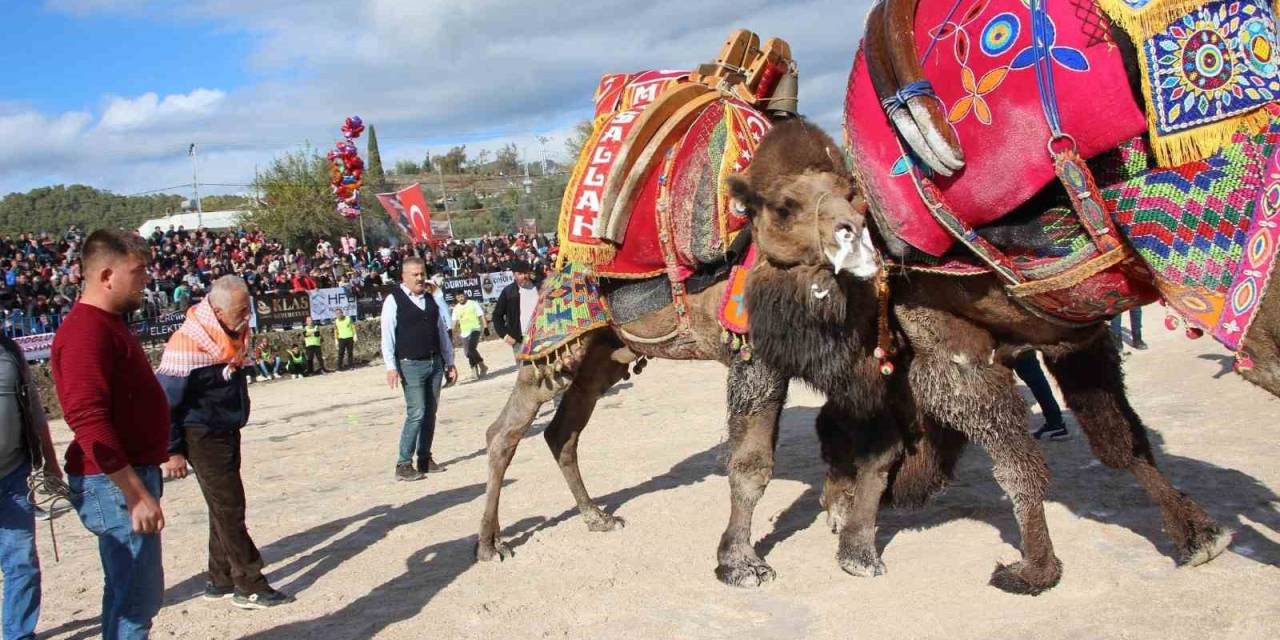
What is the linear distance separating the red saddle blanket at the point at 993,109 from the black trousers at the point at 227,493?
3.74m

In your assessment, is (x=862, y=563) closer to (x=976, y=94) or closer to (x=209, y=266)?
(x=976, y=94)

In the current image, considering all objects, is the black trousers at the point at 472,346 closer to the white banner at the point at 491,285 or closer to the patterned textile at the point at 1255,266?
the white banner at the point at 491,285

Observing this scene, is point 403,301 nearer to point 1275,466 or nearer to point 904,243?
point 904,243

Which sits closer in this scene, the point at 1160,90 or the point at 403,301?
the point at 1160,90

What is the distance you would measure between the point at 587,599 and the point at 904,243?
2.43 metres

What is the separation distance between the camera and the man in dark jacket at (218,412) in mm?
5137

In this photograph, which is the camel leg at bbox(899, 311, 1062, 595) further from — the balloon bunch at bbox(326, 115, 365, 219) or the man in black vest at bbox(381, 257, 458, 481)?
the balloon bunch at bbox(326, 115, 365, 219)

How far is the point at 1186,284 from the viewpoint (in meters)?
3.23

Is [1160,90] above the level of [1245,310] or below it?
above

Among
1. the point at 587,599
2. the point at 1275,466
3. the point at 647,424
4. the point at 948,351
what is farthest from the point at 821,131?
the point at 647,424

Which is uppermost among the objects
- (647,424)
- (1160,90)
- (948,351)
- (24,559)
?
(1160,90)

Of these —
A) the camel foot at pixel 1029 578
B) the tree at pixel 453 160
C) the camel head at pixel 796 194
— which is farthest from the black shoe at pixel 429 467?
the tree at pixel 453 160

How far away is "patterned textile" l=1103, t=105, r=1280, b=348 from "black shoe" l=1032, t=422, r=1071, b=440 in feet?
14.2

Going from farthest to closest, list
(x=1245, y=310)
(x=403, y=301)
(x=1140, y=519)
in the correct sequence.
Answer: (x=403, y=301)
(x=1140, y=519)
(x=1245, y=310)
